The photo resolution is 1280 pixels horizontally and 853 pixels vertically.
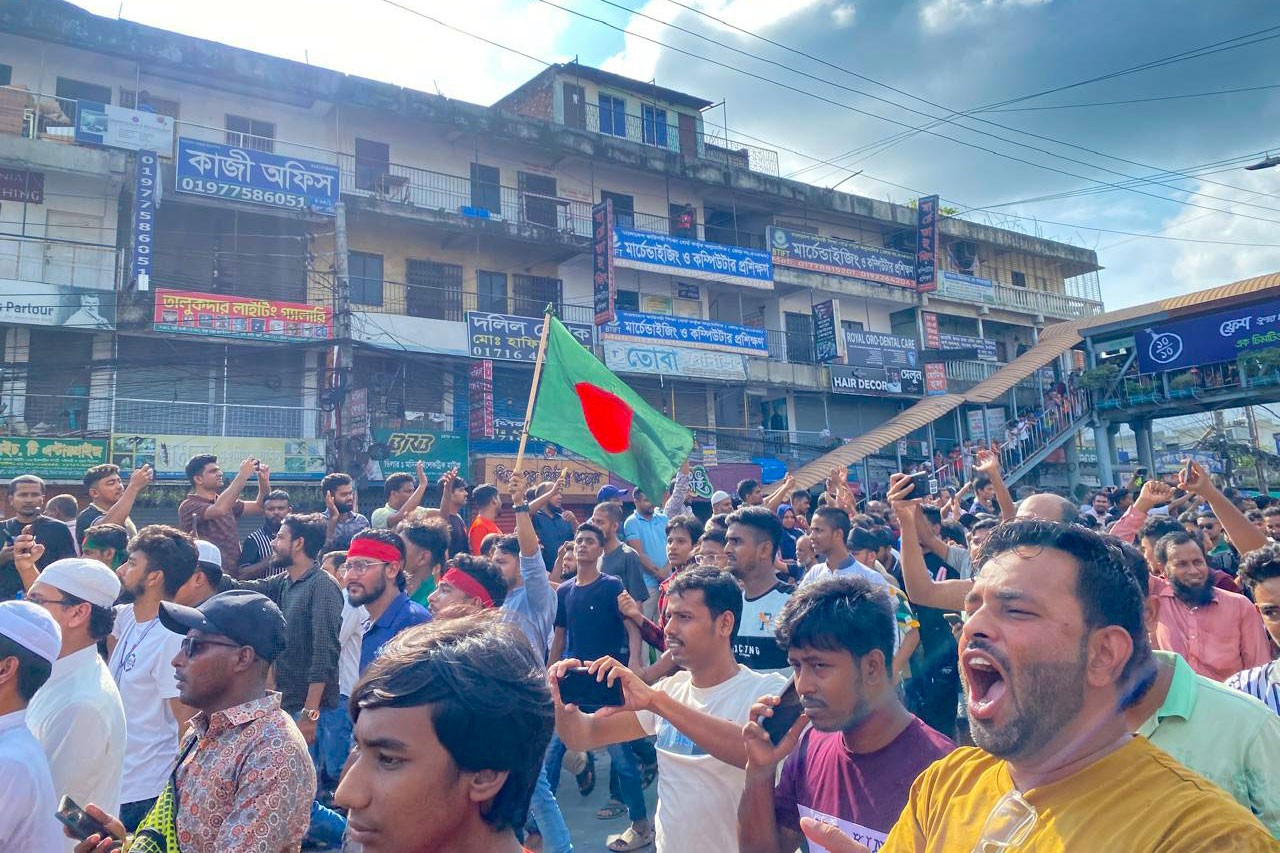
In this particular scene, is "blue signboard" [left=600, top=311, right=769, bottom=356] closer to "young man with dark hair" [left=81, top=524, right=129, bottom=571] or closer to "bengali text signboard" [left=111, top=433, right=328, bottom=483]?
"bengali text signboard" [left=111, top=433, right=328, bottom=483]

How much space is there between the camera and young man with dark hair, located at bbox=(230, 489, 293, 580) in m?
6.18

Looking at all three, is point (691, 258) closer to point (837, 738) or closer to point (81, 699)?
point (81, 699)

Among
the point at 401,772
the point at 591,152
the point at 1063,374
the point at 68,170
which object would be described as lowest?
the point at 401,772

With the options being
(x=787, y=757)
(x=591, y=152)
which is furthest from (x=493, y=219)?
(x=787, y=757)

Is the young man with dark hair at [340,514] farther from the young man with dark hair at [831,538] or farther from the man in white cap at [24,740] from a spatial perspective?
the man in white cap at [24,740]

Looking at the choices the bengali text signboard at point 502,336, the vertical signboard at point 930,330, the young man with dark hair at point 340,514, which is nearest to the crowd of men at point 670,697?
the young man with dark hair at point 340,514

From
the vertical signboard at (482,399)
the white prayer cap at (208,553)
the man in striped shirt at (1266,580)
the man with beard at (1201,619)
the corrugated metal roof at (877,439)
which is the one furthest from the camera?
the corrugated metal roof at (877,439)

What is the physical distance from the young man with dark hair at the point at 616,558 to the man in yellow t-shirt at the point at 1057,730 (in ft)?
15.1

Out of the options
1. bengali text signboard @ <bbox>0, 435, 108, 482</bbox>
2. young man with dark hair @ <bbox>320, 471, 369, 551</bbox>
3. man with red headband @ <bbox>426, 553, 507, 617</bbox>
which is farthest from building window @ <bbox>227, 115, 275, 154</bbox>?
man with red headband @ <bbox>426, 553, 507, 617</bbox>

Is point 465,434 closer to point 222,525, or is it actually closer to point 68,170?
point 68,170

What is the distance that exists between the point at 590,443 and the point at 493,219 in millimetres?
14388

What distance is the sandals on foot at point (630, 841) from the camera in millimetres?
4676

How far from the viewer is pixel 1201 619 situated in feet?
13.2

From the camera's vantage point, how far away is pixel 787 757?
8.01ft
